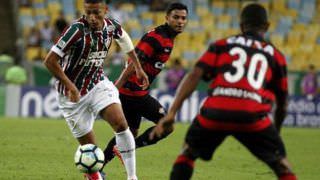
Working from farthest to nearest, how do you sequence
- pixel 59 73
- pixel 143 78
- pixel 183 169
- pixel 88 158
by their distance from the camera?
pixel 143 78 < pixel 88 158 < pixel 59 73 < pixel 183 169

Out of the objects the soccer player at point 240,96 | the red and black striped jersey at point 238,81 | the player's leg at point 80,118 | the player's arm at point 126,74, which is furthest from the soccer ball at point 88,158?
the red and black striped jersey at point 238,81

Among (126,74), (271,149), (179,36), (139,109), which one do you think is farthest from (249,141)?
(179,36)

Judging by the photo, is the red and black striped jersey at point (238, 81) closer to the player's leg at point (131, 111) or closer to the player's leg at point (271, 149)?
the player's leg at point (271, 149)

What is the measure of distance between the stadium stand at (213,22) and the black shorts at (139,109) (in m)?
16.2

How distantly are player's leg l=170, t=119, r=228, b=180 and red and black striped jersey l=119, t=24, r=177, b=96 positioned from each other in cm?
371

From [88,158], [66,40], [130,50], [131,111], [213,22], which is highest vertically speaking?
[66,40]

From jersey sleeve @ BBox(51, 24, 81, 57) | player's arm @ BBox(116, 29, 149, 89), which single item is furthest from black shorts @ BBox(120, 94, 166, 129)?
jersey sleeve @ BBox(51, 24, 81, 57)

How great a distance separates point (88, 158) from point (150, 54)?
2.31 metres

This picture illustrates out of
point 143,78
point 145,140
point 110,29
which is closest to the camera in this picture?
point 110,29

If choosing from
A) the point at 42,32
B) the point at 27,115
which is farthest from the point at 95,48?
the point at 42,32

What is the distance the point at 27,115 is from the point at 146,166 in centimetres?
1209

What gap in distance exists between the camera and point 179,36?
94.5 ft

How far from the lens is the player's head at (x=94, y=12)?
29.4 ft

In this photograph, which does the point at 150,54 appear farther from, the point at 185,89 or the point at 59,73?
the point at 185,89
